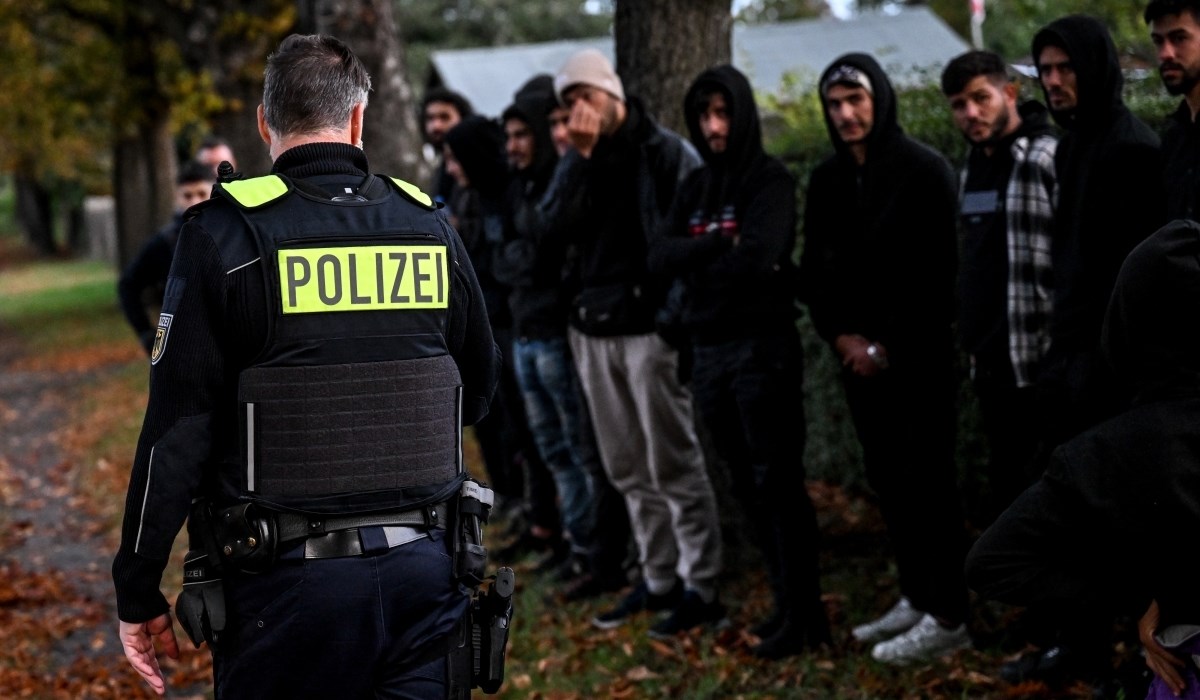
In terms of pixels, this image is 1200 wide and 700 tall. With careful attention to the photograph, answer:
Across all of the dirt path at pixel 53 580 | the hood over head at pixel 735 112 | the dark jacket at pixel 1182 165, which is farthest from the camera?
the dirt path at pixel 53 580

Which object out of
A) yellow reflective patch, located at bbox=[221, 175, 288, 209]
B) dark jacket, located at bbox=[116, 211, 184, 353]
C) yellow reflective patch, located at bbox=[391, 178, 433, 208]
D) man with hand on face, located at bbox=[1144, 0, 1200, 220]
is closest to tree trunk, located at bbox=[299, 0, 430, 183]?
dark jacket, located at bbox=[116, 211, 184, 353]

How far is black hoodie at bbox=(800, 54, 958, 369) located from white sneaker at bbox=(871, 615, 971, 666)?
1.09m

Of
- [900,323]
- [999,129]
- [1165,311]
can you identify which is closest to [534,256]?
[900,323]

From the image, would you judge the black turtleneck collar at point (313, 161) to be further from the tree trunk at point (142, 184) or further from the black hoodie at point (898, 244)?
the tree trunk at point (142, 184)

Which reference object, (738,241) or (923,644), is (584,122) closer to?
(738,241)

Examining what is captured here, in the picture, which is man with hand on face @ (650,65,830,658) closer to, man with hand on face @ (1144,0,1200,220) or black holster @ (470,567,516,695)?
man with hand on face @ (1144,0,1200,220)

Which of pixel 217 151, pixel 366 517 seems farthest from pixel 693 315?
pixel 217 151

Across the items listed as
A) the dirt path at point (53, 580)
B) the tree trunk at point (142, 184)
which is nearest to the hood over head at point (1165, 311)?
the dirt path at point (53, 580)

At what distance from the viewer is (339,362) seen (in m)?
3.42

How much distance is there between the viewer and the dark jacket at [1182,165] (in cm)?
441

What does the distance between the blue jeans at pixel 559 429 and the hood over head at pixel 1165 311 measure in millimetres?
4416

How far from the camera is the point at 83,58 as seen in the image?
2605cm

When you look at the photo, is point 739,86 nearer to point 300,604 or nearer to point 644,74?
point 644,74

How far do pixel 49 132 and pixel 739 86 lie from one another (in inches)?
1164
